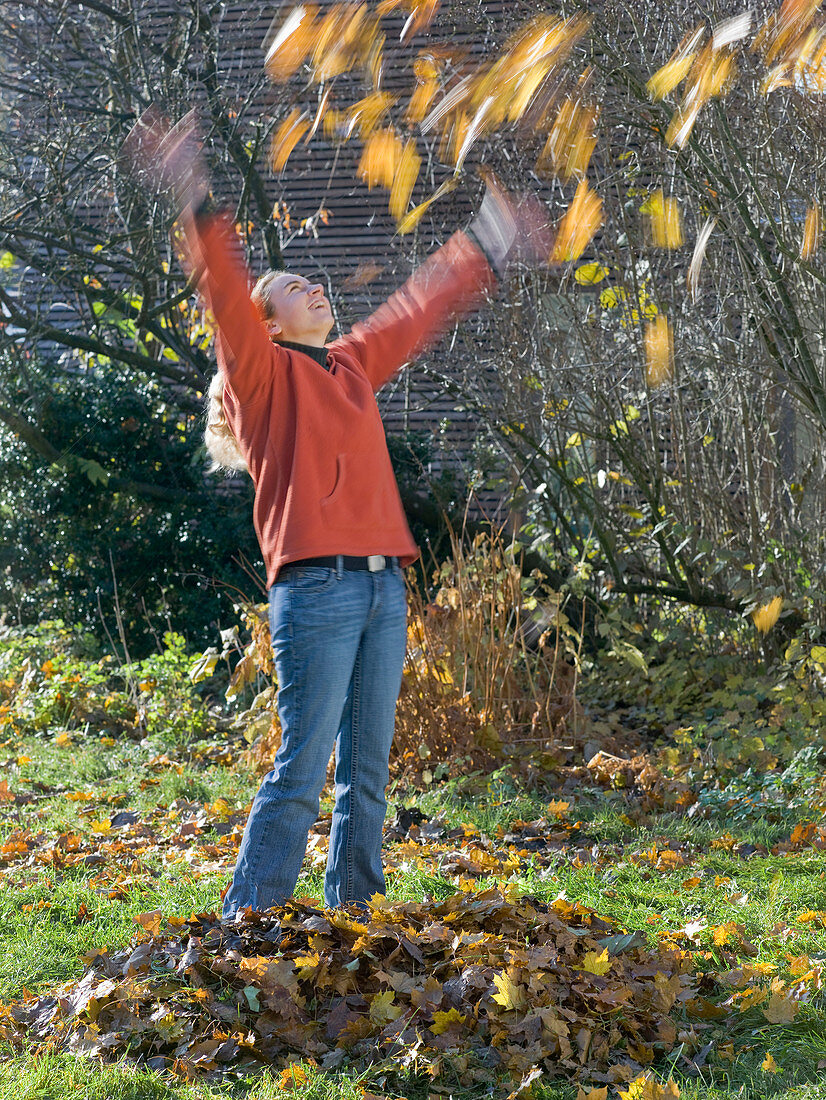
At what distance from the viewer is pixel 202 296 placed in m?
2.77

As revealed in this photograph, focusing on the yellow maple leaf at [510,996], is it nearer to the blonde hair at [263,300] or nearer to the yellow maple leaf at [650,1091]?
the yellow maple leaf at [650,1091]

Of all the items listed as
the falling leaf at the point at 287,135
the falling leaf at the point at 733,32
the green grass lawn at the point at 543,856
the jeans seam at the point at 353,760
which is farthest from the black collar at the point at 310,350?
the green grass lawn at the point at 543,856

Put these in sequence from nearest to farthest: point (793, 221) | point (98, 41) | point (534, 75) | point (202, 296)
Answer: point (534, 75)
point (202, 296)
point (793, 221)
point (98, 41)

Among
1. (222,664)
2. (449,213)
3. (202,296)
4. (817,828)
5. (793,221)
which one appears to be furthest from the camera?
(222,664)

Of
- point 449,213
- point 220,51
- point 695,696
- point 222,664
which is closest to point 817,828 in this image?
point 695,696

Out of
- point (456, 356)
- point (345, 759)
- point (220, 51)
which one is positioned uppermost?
point (220, 51)

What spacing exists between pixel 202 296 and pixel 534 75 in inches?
41.6

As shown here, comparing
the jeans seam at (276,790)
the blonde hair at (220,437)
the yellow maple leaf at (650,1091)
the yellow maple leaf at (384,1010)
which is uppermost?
the blonde hair at (220,437)

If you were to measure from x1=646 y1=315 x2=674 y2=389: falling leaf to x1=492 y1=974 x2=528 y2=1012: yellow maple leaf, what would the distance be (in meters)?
2.93

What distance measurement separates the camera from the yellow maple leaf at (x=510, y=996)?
263 cm

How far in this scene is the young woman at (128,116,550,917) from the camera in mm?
2996

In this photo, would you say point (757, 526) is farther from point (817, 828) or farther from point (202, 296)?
point (202, 296)

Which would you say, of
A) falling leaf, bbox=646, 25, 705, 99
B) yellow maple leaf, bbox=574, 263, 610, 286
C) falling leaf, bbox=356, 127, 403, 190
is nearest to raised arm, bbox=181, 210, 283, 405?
falling leaf, bbox=356, 127, 403, 190

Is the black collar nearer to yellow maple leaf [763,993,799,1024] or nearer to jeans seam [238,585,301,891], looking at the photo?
jeans seam [238,585,301,891]
